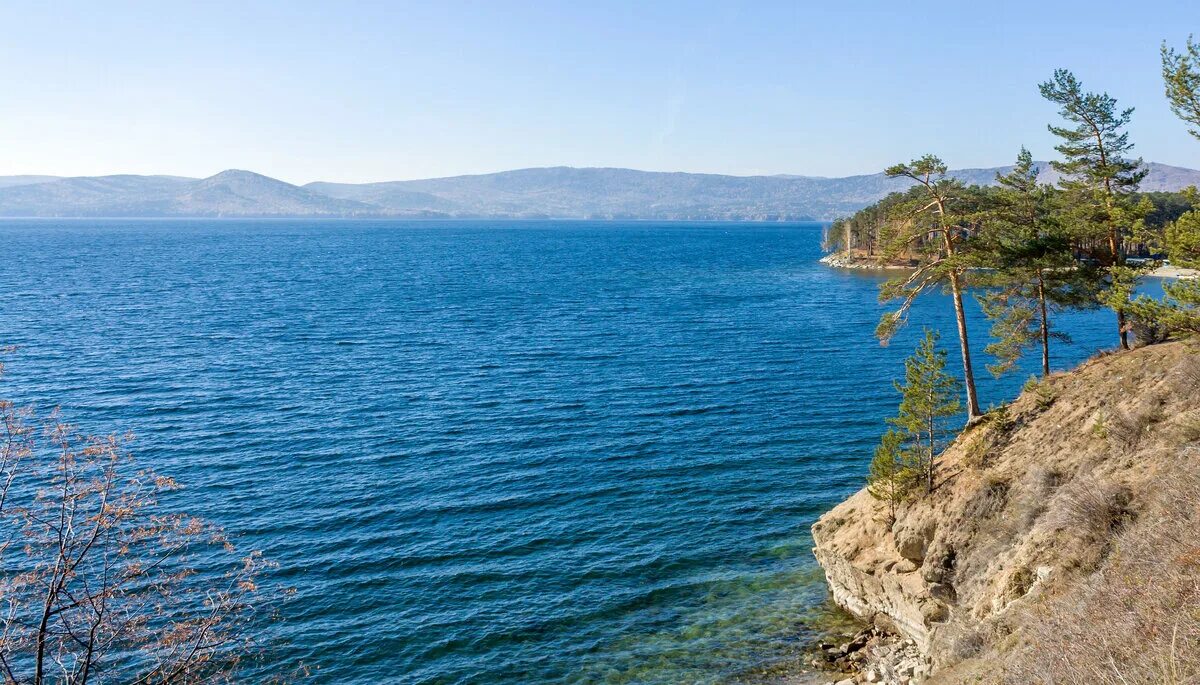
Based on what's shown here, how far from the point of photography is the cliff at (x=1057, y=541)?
606 inches

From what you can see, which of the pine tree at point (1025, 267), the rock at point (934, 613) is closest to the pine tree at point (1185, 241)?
the pine tree at point (1025, 267)

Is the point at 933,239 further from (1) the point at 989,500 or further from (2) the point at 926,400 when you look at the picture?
(1) the point at 989,500

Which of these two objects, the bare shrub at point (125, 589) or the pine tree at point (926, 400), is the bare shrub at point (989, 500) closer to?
the pine tree at point (926, 400)

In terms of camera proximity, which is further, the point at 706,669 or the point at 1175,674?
the point at 706,669

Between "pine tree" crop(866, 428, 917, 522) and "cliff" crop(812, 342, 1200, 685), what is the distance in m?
0.70

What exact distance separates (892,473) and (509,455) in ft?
74.4

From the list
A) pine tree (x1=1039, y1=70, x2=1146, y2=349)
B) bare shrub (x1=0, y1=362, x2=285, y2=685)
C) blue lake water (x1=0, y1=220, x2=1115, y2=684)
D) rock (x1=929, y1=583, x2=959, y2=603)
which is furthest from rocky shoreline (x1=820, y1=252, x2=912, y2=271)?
bare shrub (x1=0, y1=362, x2=285, y2=685)

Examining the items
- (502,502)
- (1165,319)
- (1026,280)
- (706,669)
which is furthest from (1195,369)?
(502,502)

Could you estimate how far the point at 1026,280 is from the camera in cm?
3378

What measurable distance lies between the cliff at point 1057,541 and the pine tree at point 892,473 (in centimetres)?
70

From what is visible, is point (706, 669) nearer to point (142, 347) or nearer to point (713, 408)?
point (713, 408)

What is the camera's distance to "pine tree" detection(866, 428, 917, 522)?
29.7 metres

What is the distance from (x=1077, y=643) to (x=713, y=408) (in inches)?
1509

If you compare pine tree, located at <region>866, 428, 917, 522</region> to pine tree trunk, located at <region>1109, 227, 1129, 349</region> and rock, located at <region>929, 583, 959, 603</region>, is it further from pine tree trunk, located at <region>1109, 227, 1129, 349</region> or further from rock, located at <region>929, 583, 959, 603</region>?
pine tree trunk, located at <region>1109, 227, 1129, 349</region>
